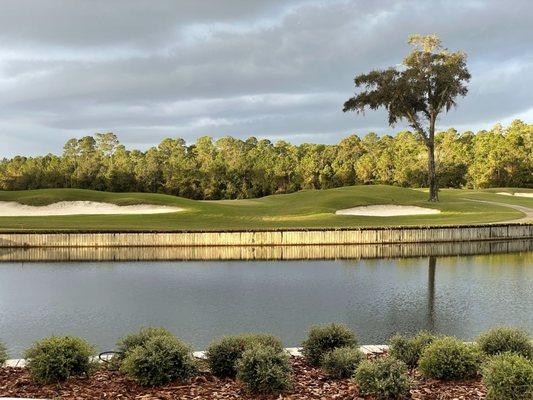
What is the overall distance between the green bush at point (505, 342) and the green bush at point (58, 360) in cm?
621

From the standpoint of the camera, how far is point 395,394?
803cm

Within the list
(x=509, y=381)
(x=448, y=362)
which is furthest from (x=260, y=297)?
(x=509, y=381)

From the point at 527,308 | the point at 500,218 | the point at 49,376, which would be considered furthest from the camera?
the point at 500,218

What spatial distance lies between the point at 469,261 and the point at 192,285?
516 inches

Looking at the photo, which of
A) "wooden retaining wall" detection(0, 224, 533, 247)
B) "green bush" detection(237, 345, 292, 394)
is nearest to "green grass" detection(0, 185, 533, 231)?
"wooden retaining wall" detection(0, 224, 533, 247)

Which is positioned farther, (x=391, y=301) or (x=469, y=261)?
(x=469, y=261)

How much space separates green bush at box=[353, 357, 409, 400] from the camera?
798cm

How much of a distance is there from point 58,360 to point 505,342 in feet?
22.6

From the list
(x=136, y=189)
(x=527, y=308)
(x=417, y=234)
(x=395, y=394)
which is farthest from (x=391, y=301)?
(x=136, y=189)

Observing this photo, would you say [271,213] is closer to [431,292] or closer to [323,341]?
[431,292]

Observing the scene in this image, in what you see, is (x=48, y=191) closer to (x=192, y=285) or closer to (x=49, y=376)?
(x=192, y=285)

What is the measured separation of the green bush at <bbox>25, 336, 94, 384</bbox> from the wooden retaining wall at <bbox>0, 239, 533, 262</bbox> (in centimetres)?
1944

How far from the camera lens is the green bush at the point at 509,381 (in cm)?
753

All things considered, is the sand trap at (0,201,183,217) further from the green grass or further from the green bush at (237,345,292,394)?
the green bush at (237,345,292,394)
